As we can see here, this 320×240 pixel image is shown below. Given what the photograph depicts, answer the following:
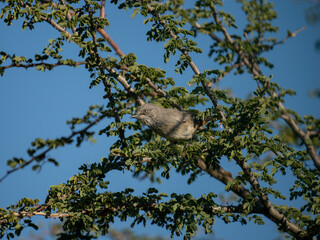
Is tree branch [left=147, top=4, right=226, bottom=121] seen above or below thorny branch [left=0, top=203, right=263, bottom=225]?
above

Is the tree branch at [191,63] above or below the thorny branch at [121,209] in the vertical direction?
above

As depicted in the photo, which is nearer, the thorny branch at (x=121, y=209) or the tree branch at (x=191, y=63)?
the thorny branch at (x=121, y=209)

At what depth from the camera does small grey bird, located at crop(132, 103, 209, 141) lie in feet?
20.1

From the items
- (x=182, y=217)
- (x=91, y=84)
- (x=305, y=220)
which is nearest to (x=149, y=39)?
(x=91, y=84)

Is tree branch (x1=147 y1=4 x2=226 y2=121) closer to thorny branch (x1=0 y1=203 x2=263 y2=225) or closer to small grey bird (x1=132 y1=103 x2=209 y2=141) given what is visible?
small grey bird (x1=132 y1=103 x2=209 y2=141)

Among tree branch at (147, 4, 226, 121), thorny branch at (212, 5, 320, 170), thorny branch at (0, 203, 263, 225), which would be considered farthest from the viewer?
thorny branch at (212, 5, 320, 170)

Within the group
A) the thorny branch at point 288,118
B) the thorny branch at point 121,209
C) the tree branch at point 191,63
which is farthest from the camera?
the thorny branch at point 288,118

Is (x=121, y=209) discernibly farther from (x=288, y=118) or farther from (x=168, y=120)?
(x=288, y=118)

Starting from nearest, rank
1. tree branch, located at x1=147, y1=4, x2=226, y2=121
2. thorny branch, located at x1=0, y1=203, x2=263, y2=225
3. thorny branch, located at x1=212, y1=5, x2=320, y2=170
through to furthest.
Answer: thorny branch, located at x1=0, y1=203, x2=263, y2=225 < tree branch, located at x1=147, y1=4, x2=226, y2=121 < thorny branch, located at x1=212, y1=5, x2=320, y2=170

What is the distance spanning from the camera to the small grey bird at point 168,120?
241 inches

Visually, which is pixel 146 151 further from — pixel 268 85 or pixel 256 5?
pixel 256 5

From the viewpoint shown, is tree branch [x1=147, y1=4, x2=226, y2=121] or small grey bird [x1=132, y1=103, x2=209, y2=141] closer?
tree branch [x1=147, y1=4, x2=226, y2=121]

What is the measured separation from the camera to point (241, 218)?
5289 millimetres

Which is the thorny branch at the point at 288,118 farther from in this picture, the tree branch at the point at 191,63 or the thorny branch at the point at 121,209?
the thorny branch at the point at 121,209
